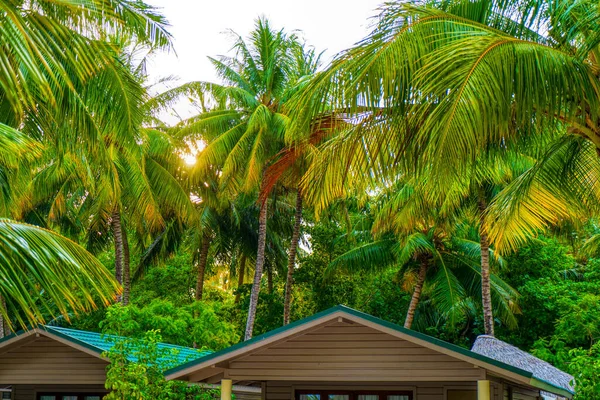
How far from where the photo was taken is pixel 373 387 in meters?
16.0

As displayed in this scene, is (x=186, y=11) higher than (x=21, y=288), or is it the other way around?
(x=186, y=11)

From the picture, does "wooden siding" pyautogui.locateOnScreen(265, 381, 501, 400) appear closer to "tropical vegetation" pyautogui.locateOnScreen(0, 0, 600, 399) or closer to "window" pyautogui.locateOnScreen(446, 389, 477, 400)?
"window" pyautogui.locateOnScreen(446, 389, 477, 400)

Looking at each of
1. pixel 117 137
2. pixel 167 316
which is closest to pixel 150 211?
pixel 167 316

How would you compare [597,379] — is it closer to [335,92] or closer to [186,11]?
[335,92]

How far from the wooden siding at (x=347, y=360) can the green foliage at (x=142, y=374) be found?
186cm

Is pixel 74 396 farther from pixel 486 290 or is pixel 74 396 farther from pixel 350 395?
pixel 486 290

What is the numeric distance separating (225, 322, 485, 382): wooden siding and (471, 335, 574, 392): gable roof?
4.01 m

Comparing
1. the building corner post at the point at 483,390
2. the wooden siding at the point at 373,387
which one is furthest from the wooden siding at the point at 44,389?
the building corner post at the point at 483,390

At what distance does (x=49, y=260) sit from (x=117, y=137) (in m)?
5.12

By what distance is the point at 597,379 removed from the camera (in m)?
14.4

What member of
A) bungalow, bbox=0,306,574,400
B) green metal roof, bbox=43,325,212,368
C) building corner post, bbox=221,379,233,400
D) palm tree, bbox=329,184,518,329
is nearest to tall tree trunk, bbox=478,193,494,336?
palm tree, bbox=329,184,518,329

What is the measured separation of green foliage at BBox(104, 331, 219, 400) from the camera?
15.9 m

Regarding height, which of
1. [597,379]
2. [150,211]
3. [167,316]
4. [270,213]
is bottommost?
[597,379]

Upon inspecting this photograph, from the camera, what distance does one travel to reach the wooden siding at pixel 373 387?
15734 millimetres
